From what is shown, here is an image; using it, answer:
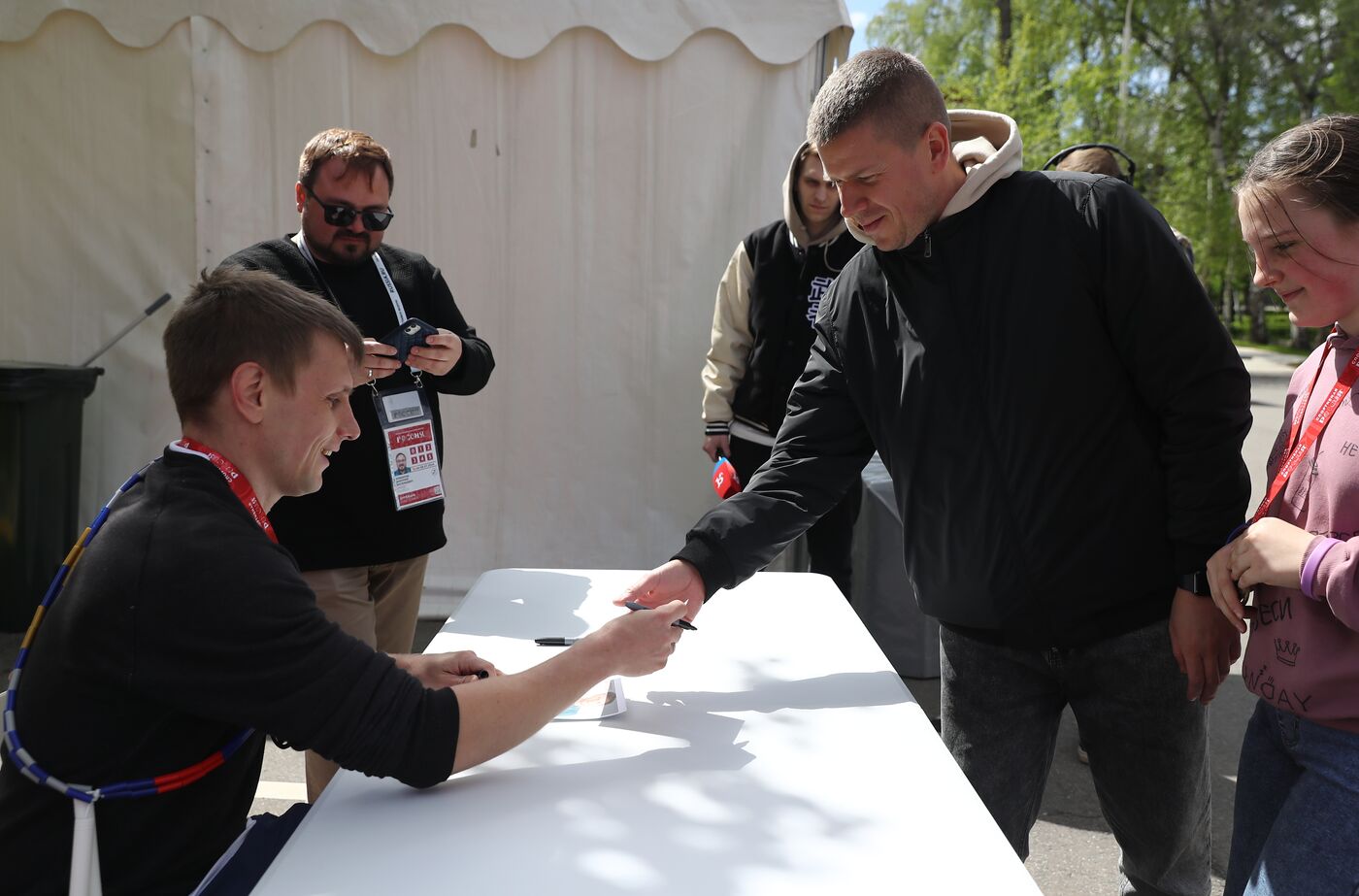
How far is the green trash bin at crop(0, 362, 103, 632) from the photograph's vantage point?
4.57m

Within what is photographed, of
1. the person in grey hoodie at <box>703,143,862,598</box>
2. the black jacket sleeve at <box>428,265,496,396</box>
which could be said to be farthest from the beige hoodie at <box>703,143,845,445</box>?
the black jacket sleeve at <box>428,265,496,396</box>

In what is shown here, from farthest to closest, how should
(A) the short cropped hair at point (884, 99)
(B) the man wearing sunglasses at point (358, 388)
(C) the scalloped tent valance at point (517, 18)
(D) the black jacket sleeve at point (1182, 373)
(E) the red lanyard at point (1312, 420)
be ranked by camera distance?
(C) the scalloped tent valance at point (517, 18) < (B) the man wearing sunglasses at point (358, 388) < (A) the short cropped hair at point (884, 99) < (D) the black jacket sleeve at point (1182, 373) < (E) the red lanyard at point (1312, 420)

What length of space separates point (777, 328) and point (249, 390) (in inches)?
106

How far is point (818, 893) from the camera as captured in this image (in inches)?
46.1

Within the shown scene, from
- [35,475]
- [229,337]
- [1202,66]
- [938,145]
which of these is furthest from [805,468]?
[1202,66]

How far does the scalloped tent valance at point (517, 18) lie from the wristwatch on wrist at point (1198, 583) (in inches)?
134

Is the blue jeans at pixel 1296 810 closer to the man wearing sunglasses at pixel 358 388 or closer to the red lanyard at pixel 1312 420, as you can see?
the red lanyard at pixel 1312 420

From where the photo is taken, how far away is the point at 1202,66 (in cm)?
2761

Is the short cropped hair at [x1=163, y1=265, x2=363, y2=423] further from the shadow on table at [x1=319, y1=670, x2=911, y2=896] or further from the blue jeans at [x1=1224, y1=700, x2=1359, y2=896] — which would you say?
the blue jeans at [x1=1224, y1=700, x2=1359, y2=896]

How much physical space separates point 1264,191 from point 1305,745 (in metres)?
0.79

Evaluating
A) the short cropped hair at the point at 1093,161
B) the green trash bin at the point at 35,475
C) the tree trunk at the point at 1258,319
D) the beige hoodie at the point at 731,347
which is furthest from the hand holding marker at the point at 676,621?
the tree trunk at the point at 1258,319

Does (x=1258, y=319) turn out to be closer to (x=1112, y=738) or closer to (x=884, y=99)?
(x=1112, y=738)

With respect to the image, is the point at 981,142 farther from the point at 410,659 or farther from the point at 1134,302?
the point at 410,659

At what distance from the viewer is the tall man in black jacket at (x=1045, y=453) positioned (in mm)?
1762
